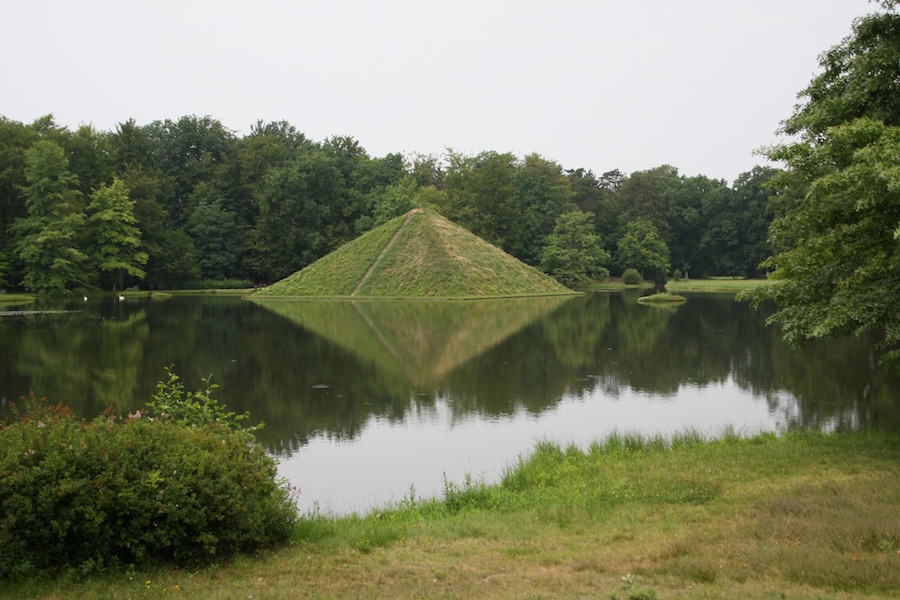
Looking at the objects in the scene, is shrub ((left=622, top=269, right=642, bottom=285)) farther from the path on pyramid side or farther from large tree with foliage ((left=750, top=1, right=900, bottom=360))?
large tree with foliage ((left=750, top=1, right=900, bottom=360))

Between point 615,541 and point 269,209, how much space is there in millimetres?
69474

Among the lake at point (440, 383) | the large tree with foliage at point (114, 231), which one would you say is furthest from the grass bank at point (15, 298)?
the lake at point (440, 383)

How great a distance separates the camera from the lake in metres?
11.5

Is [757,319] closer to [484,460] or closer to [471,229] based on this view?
[484,460]

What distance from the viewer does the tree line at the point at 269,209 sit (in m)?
59.3

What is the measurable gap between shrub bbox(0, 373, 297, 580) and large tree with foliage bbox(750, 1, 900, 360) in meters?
6.79

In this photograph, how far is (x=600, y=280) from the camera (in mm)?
78125

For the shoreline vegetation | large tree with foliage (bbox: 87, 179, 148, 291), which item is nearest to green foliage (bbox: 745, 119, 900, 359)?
the shoreline vegetation

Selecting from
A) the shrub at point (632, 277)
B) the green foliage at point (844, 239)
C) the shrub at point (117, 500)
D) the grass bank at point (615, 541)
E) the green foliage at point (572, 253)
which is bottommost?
the grass bank at point (615, 541)

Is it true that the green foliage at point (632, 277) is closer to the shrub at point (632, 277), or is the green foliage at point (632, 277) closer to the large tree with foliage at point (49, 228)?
the shrub at point (632, 277)

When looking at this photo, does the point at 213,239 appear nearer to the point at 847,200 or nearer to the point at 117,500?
the point at 847,200

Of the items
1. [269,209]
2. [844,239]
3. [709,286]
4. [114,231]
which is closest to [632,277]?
[709,286]

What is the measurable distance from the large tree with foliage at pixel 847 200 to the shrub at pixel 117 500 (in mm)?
6786

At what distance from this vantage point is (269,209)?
7219cm
